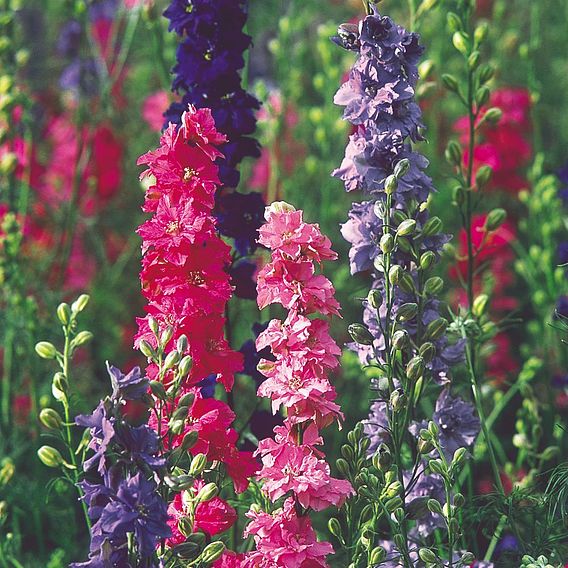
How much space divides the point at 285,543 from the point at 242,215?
61 centimetres

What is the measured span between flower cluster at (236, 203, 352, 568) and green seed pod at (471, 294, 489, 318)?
1.64ft

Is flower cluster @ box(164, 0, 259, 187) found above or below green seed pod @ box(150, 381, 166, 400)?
above

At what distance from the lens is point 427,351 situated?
1582 mm

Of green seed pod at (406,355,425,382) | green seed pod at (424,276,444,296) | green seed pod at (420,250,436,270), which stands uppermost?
green seed pod at (420,250,436,270)

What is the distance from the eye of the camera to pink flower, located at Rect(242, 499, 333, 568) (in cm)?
145

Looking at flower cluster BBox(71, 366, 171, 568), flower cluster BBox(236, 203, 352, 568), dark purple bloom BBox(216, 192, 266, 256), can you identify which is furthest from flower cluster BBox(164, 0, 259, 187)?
flower cluster BBox(71, 366, 171, 568)

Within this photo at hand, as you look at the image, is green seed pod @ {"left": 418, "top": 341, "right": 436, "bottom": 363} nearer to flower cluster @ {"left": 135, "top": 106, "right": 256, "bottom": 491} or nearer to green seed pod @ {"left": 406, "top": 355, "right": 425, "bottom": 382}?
green seed pod @ {"left": 406, "top": 355, "right": 425, "bottom": 382}

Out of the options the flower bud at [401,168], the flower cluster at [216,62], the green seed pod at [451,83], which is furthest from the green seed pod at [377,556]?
the green seed pod at [451,83]

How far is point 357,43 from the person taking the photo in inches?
64.1

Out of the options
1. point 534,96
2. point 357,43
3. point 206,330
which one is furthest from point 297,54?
point 206,330

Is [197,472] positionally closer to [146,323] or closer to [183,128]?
[146,323]

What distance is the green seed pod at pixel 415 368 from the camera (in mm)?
1529

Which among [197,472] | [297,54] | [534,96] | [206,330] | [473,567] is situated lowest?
[473,567]

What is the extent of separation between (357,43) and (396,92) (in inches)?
4.1
